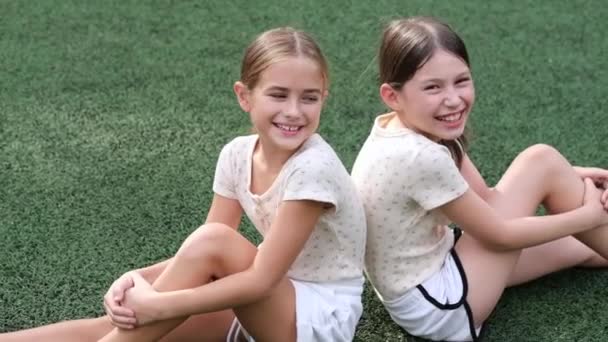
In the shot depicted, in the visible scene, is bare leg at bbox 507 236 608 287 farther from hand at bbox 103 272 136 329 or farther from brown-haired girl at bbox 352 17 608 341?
hand at bbox 103 272 136 329

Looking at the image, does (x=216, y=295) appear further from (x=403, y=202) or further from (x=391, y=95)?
(x=391, y=95)

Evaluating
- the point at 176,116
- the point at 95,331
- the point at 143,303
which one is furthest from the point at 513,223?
the point at 176,116

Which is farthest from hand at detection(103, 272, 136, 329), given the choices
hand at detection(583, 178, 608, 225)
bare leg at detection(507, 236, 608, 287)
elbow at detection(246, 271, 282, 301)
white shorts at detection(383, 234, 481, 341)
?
hand at detection(583, 178, 608, 225)

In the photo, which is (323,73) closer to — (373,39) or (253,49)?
(253,49)

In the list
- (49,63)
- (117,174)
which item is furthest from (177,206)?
(49,63)

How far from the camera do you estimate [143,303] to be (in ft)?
6.48

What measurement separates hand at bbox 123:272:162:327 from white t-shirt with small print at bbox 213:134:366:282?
35cm

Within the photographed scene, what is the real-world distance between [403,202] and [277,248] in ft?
1.28

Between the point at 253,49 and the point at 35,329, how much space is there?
0.91 metres

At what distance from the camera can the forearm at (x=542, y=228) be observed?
2246mm

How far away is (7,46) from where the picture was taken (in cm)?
421

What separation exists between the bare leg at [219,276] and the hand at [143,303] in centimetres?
3

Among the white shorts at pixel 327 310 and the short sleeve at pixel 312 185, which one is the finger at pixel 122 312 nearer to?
the white shorts at pixel 327 310

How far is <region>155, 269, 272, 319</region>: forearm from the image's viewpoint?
6.41 feet
